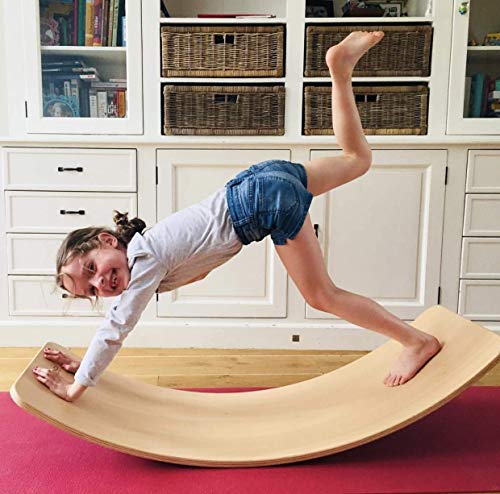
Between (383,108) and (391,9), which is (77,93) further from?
(391,9)

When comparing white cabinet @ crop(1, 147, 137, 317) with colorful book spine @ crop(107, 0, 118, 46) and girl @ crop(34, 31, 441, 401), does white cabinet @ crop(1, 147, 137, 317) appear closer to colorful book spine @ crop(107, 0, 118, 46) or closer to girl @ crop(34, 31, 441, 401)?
colorful book spine @ crop(107, 0, 118, 46)

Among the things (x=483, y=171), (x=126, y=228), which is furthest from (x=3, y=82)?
(x=483, y=171)

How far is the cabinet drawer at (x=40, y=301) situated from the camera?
2477 millimetres

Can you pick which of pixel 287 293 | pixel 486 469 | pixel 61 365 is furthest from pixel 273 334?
pixel 486 469

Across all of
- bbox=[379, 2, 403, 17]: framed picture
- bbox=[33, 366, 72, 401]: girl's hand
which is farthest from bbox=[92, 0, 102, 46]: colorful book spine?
bbox=[33, 366, 72, 401]: girl's hand

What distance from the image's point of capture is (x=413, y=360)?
1.55 meters

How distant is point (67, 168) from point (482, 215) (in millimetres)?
1795

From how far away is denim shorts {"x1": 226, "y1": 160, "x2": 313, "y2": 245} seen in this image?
1414 mm

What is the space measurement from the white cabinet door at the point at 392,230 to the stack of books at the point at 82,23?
1038 millimetres

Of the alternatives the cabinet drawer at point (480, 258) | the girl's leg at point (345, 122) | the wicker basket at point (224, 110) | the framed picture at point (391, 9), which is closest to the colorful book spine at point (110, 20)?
the wicker basket at point (224, 110)

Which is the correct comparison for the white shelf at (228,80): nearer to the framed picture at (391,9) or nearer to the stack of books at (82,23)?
the stack of books at (82,23)

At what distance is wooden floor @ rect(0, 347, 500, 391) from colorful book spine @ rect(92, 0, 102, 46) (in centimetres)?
135

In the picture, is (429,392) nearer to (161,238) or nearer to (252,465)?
(252,465)

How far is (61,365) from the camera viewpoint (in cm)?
156
